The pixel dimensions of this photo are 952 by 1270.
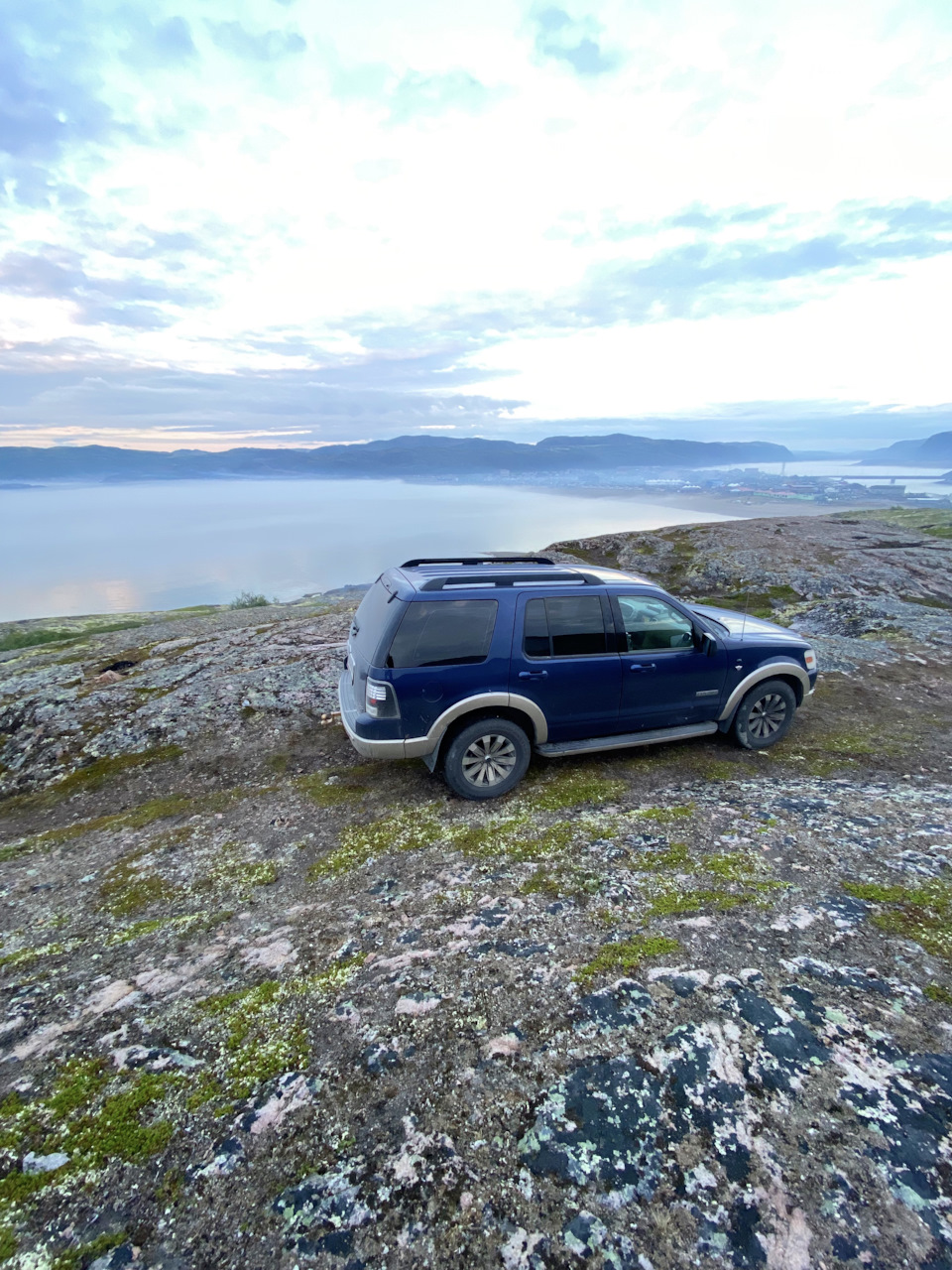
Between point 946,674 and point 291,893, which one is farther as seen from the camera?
point 946,674

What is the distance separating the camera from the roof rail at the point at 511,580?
255 inches

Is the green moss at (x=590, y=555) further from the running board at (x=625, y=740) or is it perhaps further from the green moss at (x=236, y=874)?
the green moss at (x=236, y=874)

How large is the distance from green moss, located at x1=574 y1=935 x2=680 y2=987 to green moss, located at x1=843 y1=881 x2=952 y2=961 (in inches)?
70.7

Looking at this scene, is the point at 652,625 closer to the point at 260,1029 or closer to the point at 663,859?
the point at 663,859

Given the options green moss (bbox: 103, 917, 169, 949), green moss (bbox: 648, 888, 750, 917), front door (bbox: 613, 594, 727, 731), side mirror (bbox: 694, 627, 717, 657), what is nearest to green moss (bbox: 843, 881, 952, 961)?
green moss (bbox: 648, 888, 750, 917)

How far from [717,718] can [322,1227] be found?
6905mm

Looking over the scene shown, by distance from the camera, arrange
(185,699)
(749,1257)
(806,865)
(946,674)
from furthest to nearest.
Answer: (946,674) < (185,699) < (806,865) < (749,1257)

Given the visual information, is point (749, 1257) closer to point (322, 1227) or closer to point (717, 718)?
point (322, 1227)

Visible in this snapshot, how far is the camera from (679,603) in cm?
751

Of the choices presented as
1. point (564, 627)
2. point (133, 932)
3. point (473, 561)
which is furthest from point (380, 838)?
point (473, 561)

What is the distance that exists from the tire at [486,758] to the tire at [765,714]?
3.41 m

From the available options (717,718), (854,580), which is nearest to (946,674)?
(717,718)

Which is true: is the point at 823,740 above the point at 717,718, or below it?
below

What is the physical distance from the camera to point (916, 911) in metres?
4.38
